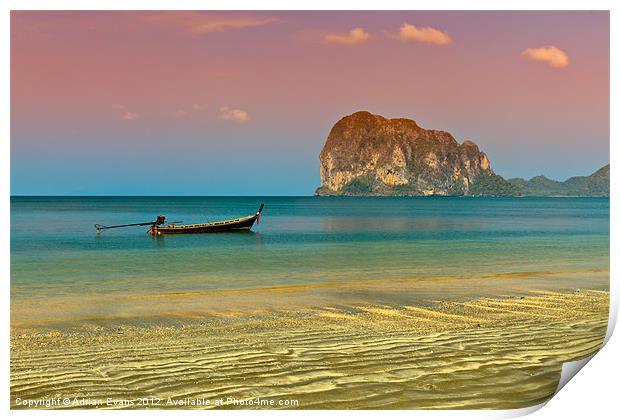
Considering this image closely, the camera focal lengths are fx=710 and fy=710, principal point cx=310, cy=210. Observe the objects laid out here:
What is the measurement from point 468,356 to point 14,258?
1496 cm

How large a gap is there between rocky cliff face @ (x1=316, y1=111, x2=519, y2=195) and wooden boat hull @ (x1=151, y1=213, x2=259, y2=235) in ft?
353

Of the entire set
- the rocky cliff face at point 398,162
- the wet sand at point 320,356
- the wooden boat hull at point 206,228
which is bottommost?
the wet sand at point 320,356

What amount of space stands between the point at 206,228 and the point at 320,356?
23338 millimetres

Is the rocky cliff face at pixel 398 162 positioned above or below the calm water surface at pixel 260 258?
above

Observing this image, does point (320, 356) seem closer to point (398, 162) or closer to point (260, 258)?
point (260, 258)

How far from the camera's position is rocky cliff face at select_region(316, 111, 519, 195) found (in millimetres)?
141000

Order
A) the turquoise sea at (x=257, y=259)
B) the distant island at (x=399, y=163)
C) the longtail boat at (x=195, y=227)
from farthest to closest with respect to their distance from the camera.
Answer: the distant island at (x=399, y=163), the longtail boat at (x=195, y=227), the turquoise sea at (x=257, y=259)

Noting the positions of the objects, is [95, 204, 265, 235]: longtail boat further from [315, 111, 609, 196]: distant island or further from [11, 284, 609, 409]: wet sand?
[315, 111, 609, 196]: distant island

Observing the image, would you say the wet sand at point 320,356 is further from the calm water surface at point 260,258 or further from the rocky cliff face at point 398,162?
the rocky cliff face at point 398,162

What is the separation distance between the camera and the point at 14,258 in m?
17.9

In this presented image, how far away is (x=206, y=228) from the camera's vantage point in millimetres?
28672

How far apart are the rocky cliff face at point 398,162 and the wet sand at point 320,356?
129815 millimetres

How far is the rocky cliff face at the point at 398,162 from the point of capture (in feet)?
463

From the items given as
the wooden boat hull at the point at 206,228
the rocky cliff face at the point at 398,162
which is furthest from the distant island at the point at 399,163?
the wooden boat hull at the point at 206,228
